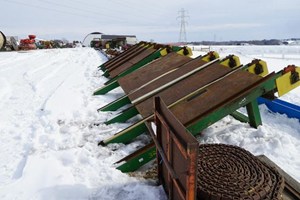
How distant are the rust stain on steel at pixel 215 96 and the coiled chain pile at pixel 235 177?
629mm

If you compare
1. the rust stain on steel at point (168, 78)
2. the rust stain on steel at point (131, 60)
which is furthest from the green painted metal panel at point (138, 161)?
the rust stain on steel at point (131, 60)

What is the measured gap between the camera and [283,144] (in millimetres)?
3678

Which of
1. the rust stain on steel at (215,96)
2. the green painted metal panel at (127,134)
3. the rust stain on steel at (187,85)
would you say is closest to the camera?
the rust stain on steel at (215,96)

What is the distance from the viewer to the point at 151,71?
20.8 ft

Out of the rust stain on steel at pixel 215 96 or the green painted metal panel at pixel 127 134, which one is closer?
the rust stain on steel at pixel 215 96

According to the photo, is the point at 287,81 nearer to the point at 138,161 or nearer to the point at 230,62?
the point at 230,62

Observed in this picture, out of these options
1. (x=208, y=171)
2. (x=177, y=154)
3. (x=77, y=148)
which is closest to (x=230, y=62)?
(x=208, y=171)

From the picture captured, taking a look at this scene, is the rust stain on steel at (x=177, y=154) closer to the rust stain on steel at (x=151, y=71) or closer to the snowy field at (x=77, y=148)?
the snowy field at (x=77, y=148)

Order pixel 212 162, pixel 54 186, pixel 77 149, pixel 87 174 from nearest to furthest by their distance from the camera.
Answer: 1. pixel 212 162
2. pixel 54 186
3. pixel 87 174
4. pixel 77 149

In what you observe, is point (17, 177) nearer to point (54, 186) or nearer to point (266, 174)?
point (54, 186)

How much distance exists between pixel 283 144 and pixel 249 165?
4.54ft

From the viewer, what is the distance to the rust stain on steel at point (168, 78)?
5172 millimetres

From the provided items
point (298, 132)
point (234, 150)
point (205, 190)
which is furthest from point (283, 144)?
point (205, 190)

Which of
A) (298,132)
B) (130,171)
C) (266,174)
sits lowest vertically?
(298,132)
